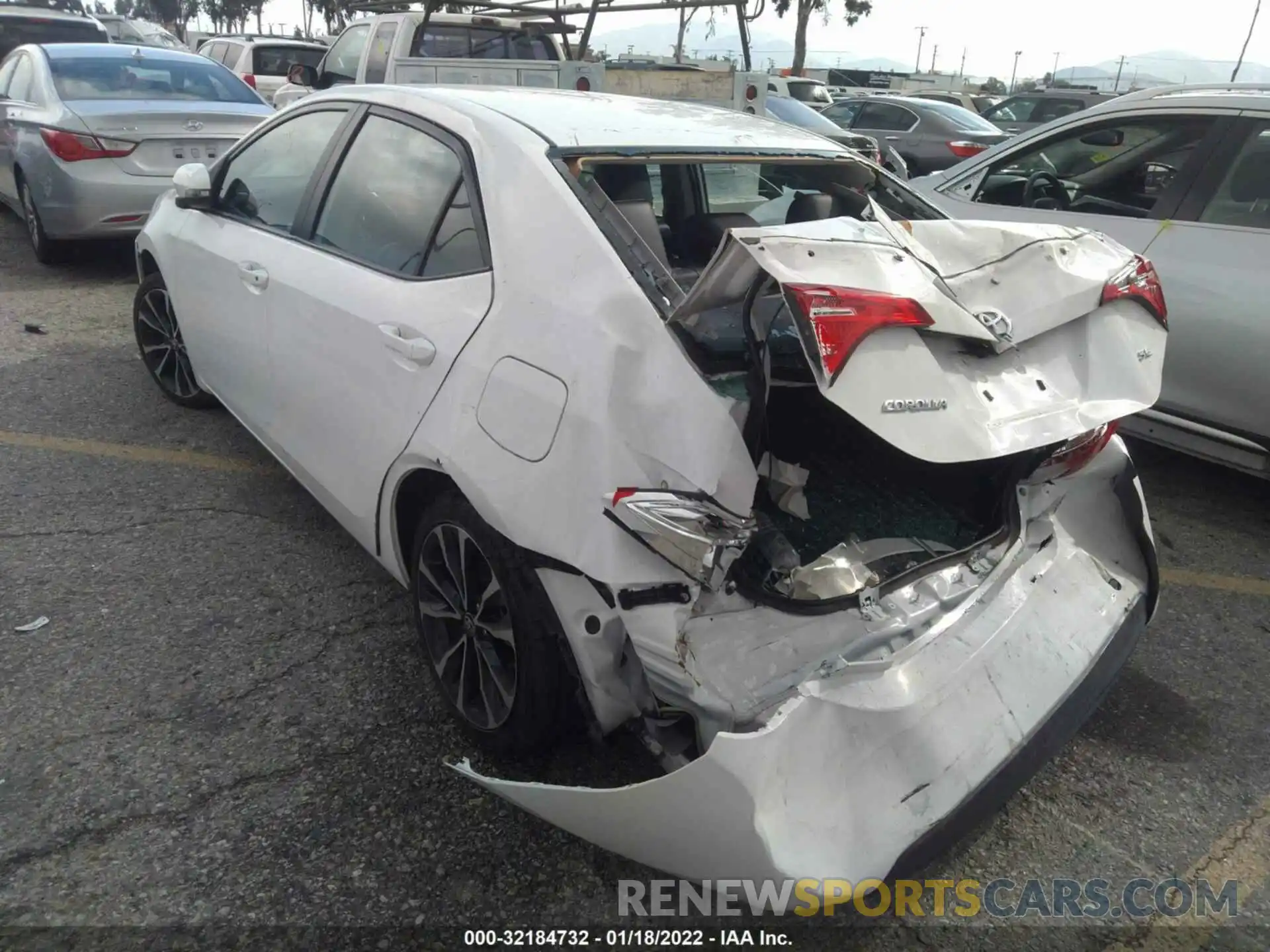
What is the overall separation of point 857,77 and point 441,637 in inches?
1573

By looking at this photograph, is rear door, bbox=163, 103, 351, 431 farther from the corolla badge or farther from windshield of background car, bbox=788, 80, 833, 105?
windshield of background car, bbox=788, 80, 833, 105

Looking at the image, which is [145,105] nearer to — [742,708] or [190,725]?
[190,725]

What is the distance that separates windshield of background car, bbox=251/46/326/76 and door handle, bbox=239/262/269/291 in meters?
10.8

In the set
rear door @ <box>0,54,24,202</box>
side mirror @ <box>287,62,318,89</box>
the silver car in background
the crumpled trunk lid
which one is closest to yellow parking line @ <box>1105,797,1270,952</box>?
the crumpled trunk lid

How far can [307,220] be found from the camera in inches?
127

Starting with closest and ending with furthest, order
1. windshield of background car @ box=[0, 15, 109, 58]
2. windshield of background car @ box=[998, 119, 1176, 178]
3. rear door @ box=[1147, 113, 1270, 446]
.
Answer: rear door @ box=[1147, 113, 1270, 446], windshield of background car @ box=[998, 119, 1176, 178], windshield of background car @ box=[0, 15, 109, 58]

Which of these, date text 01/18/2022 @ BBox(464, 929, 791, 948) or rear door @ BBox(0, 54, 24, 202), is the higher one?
rear door @ BBox(0, 54, 24, 202)

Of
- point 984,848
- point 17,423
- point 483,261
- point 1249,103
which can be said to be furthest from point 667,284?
point 17,423

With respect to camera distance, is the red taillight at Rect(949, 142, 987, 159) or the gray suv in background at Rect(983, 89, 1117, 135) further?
the gray suv in background at Rect(983, 89, 1117, 135)

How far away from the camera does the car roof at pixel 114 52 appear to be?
7.38m

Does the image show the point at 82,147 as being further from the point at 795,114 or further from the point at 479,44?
the point at 795,114

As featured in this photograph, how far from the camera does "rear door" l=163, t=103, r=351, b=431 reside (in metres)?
3.36

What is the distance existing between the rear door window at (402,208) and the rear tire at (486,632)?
688 millimetres

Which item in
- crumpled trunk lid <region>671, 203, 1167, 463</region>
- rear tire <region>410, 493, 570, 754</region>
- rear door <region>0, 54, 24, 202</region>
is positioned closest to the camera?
crumpled trunk lid <region>671, 203, 1167, 463</region>
